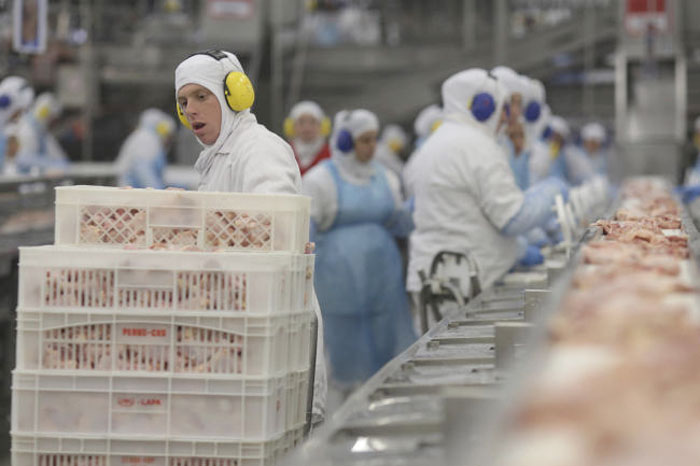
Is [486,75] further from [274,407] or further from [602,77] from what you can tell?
[602,77]

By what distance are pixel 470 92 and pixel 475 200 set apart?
581 millimetres

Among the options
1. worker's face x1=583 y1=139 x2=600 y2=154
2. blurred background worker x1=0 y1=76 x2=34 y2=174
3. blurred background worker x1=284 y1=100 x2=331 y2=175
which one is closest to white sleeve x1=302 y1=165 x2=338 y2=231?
blurred background worker x1=284 y1=100 x2=331 y2=175

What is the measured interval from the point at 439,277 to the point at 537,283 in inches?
20.4

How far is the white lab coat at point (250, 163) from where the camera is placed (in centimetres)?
375

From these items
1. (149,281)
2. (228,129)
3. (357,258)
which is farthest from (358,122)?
(149,281)

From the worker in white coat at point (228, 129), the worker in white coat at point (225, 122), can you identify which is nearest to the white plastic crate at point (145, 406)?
the worker in white coat at point (228, 129)

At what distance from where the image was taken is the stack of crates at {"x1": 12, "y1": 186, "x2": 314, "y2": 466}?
9.55 ft

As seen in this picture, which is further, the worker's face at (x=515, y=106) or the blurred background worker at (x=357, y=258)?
the blurred background worker at (x=357, y=258)

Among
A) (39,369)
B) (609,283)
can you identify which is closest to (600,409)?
(609,283)

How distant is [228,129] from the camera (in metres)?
3.95

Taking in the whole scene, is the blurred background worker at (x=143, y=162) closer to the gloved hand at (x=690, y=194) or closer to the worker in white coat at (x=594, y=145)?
the worker in white coat at (x=594, y=145)

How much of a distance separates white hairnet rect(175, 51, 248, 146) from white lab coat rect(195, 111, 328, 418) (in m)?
0.04

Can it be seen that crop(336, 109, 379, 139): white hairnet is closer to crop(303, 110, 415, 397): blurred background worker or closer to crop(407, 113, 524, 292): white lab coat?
crop(303, 110, 415, 397): blurred background worker

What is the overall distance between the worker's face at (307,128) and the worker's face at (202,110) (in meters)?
5.56
